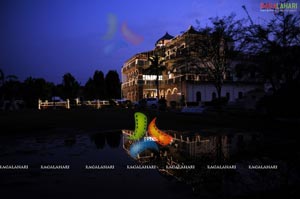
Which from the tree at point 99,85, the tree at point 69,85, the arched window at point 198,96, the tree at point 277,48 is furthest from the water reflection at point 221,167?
the tree at point 99,85

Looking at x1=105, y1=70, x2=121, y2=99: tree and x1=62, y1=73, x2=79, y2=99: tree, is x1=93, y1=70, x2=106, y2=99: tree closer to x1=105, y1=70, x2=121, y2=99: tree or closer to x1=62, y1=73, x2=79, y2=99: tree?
x1=105, y1=70, x2=121, y2=99: tree

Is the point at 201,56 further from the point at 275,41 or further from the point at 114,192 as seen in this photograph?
the point at 114,192

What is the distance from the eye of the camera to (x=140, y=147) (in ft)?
25.0

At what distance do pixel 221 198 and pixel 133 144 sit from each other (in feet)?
16.3

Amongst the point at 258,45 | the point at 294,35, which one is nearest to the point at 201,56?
the point at 258,45

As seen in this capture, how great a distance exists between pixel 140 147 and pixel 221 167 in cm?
308

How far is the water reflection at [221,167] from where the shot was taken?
153 inches

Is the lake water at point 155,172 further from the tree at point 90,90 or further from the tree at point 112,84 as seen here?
the tree at point 112,84

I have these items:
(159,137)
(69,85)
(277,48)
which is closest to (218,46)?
(277,48)

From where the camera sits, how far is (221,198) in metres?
3.65

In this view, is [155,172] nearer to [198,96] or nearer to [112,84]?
[198,96]

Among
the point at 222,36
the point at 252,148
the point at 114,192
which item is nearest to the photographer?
the point at 114,192

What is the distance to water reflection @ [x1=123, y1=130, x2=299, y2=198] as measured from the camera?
388 centimetres

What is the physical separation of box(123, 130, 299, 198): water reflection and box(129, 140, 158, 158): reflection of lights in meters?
0.19
